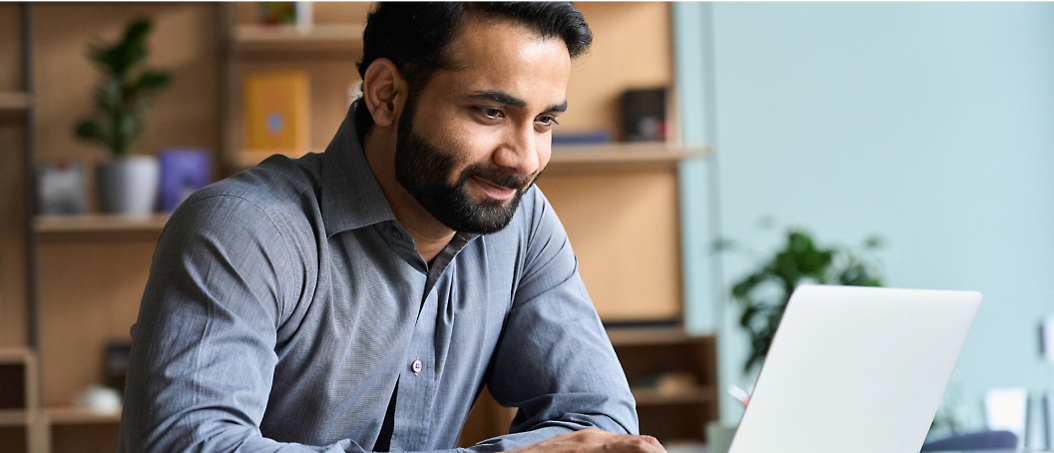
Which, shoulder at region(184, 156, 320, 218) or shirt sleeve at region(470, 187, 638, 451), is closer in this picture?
shoulder at region(184, 156, 320, 218)

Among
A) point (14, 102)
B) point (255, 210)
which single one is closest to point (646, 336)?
point (255, 210)

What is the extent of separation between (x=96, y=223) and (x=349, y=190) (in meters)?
2.02

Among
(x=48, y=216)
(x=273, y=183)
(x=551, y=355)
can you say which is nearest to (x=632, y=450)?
(x=551, y=355)

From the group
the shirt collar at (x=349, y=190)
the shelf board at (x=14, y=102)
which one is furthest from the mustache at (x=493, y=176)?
the shelf board at (x=14, y=102)

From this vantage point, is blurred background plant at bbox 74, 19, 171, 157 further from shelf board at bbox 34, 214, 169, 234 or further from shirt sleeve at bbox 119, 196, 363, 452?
shirt sleeve at bbox 119, 196, 363, 452

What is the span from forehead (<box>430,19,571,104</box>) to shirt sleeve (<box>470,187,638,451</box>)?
0.95 feet

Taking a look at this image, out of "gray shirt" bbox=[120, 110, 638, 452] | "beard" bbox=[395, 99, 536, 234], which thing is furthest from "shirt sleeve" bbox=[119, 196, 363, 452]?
"beard" bbox=[395, 99, 536, 234]

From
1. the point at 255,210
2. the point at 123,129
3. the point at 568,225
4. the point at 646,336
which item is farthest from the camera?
the point at 568,225

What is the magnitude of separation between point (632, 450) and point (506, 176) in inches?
14.7

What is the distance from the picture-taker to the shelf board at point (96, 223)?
106 inches

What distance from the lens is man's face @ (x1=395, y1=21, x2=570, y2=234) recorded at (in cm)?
99

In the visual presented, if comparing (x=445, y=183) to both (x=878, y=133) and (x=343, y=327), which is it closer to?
(x=343, y=327)

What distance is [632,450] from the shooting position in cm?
82

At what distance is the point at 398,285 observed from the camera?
105cm
